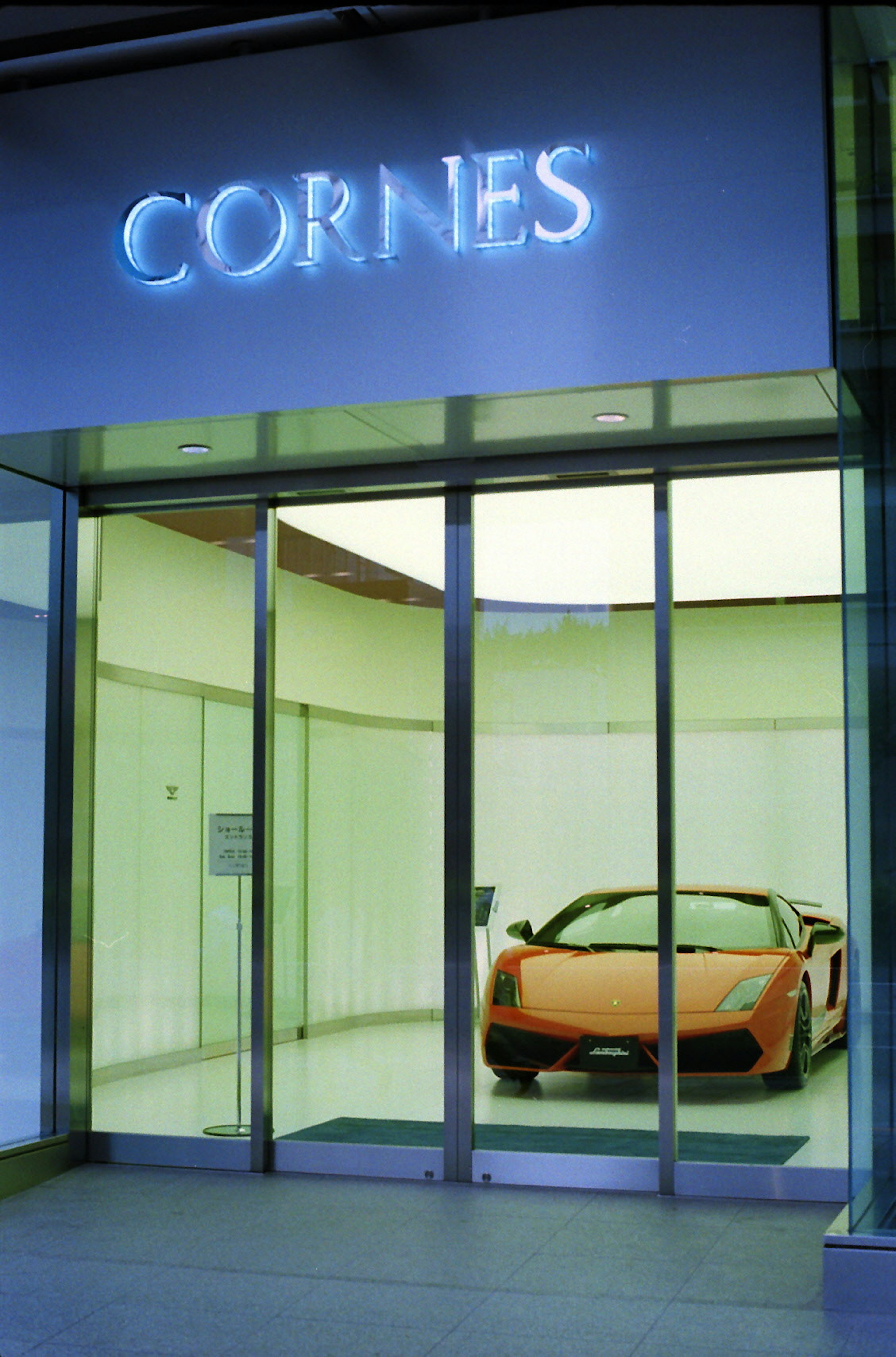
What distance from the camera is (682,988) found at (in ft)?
20.6

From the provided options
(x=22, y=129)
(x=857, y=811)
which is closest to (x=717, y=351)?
(x=857, y=811)

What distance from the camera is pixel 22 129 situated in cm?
617

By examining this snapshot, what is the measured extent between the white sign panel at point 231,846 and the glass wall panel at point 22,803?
2.73ft

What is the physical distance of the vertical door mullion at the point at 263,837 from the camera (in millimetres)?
6703

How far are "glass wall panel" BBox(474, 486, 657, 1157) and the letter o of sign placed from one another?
1.62 m

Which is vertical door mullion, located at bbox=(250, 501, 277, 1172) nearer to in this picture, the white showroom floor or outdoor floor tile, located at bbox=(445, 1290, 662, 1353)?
the white showroom floor

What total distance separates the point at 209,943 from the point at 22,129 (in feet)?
12.3

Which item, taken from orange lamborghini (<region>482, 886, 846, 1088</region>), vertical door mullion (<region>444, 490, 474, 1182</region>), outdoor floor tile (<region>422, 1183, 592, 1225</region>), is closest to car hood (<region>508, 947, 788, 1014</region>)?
orange lamborghini (<region>482, 886, 846, 1088</region>)

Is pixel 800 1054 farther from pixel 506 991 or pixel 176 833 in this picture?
pixel 176 833

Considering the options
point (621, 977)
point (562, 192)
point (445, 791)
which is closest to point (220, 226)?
point (562, 192)

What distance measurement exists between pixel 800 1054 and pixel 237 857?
2.72m

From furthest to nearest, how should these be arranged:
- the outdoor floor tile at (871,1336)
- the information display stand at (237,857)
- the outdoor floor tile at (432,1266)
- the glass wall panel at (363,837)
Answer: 1. the information display stand at (237,857)
2. the glass wall panel at (363,837)
3. the outdoor floor tile at (432,1266)
4. the outdoor floor tile at (871,1336)

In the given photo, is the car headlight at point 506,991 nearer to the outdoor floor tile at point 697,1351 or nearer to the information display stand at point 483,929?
the information display stand at point 483,929

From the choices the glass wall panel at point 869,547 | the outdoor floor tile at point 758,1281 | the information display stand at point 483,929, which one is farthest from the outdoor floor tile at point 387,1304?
the information display stand at point 483,929
